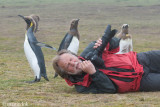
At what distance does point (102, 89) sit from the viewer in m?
4.90

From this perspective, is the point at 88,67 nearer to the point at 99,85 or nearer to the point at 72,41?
the point at 99,85

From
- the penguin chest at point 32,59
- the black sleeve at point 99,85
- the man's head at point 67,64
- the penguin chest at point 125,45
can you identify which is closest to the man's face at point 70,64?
the man's head at point 67,64

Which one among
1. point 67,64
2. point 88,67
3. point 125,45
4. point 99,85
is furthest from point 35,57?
point 125,45

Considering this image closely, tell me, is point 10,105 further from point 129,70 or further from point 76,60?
point 129,70

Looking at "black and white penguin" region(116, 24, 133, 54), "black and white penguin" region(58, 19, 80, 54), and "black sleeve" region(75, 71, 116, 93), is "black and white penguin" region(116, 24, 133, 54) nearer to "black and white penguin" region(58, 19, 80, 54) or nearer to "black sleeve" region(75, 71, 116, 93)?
"black and white penguin" region(58, 19, 80, 54)

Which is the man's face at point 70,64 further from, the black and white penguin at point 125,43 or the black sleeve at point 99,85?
the black and white penguin at point 125,43

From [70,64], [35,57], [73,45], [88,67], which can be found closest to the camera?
[88,67]

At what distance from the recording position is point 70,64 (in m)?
4.73

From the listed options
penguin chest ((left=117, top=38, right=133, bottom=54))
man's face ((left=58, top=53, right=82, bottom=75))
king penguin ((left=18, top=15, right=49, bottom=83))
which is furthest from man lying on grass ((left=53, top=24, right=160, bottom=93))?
penguin chest ((left=117, top=38, right=133, bottom=54))

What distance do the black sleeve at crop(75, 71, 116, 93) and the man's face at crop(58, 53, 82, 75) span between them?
0.25 metres

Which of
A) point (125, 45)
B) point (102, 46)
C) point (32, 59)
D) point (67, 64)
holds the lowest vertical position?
point (125, 45)

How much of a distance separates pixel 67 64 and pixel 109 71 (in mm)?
644

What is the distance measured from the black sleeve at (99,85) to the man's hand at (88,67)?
0.28 feet

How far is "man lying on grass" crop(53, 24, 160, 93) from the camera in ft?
15.5
